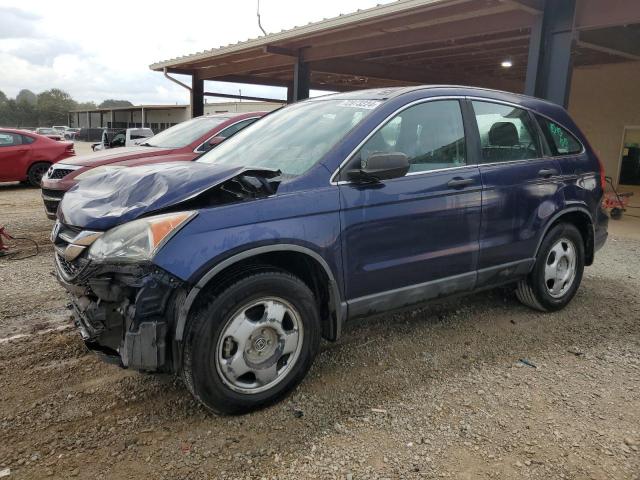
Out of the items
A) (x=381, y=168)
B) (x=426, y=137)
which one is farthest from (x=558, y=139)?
(x=381, y=168)

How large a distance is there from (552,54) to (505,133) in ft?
15.5

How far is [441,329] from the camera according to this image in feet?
13.4

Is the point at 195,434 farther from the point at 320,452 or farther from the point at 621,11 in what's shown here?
the point at 621,11

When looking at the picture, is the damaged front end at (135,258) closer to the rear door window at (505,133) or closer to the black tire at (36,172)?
the rear door window at (505,133)

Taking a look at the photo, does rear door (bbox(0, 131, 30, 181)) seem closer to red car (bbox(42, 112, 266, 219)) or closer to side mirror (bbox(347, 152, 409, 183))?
red car (bbox(42, 112, 266, 219))

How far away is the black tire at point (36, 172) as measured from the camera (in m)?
12.3

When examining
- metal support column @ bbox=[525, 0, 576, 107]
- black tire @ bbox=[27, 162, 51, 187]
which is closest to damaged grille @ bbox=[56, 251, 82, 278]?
metal support column @ bbox=[525, 0, 576, 107]

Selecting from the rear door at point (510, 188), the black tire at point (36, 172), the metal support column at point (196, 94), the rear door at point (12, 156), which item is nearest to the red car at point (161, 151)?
the rear door at point (510, 188)

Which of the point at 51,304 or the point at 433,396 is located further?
the point at 51,304

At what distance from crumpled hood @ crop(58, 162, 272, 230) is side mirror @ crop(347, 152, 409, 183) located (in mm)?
717

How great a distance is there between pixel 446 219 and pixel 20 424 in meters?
2.88

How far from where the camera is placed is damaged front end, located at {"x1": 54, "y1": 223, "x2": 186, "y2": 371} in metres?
2.46

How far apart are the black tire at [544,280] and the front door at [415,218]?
0.88 meters

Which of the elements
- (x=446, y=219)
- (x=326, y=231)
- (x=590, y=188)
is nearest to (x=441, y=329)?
(x=446, y=219)
